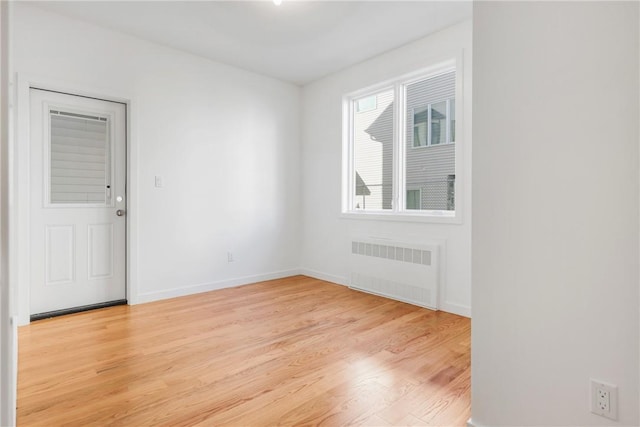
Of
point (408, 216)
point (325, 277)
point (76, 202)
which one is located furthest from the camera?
point (325, 277)

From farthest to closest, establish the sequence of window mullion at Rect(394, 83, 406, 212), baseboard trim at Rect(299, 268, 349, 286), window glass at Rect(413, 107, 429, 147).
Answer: baseboard trim at Rect(299, 268, 349, 286) < window mullion at Rect(394, 83, 406, 212) < window glass at Rect(413, 107, 429, 147)

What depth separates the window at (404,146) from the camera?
3.27 m

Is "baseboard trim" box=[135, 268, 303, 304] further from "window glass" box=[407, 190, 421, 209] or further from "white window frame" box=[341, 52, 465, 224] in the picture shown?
"window glass" box=[407, 190, 421, 209]

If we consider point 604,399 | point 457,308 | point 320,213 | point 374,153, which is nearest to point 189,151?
point 320,213

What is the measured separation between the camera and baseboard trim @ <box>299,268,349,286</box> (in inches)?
165

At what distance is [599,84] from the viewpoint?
111 centimetres

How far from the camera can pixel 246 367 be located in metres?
2.06

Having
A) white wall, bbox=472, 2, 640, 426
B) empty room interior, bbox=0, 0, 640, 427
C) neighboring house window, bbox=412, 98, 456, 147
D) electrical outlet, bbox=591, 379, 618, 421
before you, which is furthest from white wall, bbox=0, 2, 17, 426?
neighboring house window, bbox=412, 98, 456, 147

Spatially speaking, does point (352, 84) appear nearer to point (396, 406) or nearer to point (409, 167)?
point (409, 167)

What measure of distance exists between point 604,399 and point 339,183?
11.1 feet

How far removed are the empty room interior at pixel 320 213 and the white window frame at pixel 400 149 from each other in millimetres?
24

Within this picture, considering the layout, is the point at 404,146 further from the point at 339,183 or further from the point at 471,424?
the point at 471,424

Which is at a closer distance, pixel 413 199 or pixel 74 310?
pixel 74 310

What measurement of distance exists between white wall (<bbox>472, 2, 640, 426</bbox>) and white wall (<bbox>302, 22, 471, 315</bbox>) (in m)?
1.74
